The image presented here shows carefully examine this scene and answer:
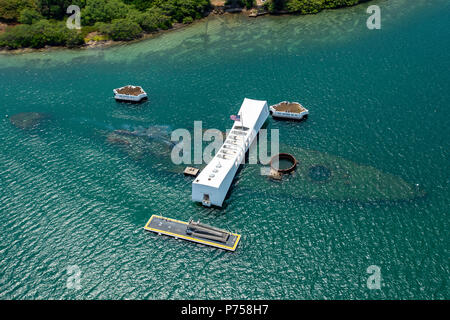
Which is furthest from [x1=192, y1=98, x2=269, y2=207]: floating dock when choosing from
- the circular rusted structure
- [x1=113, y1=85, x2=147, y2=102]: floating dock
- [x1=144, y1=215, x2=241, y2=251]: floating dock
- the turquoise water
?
[x1=113, y1=85, x2=147, y2=102]: floating dock

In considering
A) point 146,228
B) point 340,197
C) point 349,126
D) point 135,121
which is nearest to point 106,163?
point 135,121

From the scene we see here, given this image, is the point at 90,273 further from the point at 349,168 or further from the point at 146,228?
the point at 349,168

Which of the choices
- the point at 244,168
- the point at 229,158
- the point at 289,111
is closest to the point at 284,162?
the point at 244,168

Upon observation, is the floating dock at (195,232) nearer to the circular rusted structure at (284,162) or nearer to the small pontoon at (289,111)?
the circular rusted structure at (284,162)

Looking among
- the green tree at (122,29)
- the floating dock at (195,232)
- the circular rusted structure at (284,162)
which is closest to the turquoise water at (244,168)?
the floating dock at (195,232)

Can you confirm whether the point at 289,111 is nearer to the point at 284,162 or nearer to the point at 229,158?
the point at 284,162

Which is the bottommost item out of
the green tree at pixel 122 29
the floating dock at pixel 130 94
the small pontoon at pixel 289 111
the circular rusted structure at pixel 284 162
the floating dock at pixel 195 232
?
the floating dock at pixel 195 232

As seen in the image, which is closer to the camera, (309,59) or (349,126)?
(349,126)
